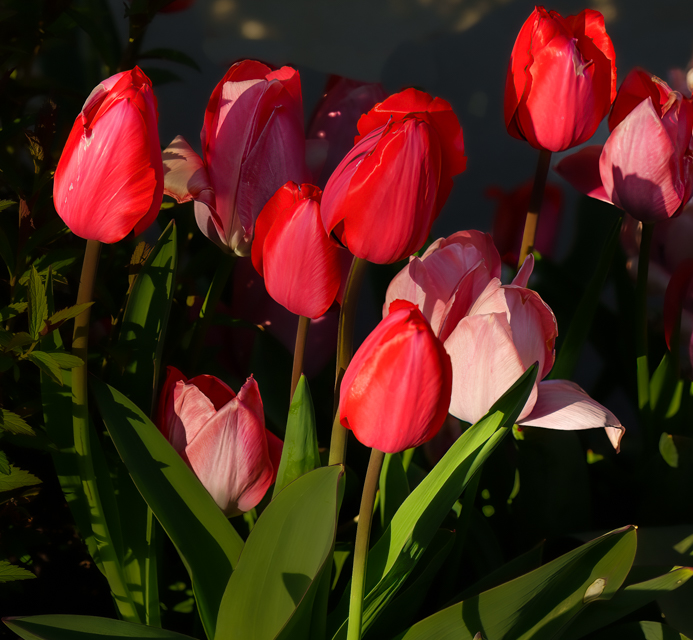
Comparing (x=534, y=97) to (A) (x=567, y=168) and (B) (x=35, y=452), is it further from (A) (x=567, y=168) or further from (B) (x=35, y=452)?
(B) (x=35, y=452)

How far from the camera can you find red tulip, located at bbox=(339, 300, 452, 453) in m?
0.22

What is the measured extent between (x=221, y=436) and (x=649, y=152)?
0.29m

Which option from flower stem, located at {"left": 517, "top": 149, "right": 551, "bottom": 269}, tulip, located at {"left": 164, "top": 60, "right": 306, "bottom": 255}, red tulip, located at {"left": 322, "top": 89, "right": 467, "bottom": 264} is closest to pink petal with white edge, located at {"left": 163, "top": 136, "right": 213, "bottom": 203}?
tulip, located at {"left": 164, "top": 60, "right": 306, "bottom": 255}

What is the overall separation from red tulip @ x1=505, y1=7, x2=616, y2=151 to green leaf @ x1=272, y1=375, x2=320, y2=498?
0.66 ft

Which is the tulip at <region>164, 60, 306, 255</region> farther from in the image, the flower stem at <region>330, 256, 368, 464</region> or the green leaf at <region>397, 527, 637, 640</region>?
the green leaf at <region>397, 527, 637, 640</region>

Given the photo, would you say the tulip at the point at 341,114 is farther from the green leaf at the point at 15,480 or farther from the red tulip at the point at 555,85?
the green leaf at the point at 15,480

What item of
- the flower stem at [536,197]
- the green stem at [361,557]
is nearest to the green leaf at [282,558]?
the green stem at [361,557]

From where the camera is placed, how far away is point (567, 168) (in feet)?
1.42

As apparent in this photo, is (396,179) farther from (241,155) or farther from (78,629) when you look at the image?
(78,629)

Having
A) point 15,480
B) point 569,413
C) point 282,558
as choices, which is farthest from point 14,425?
point 569,413

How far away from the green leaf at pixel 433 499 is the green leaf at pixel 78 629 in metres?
0.09

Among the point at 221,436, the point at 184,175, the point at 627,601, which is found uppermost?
the point at 184,175

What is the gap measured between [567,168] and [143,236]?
1.22 feet

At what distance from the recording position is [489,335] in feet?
0.91
